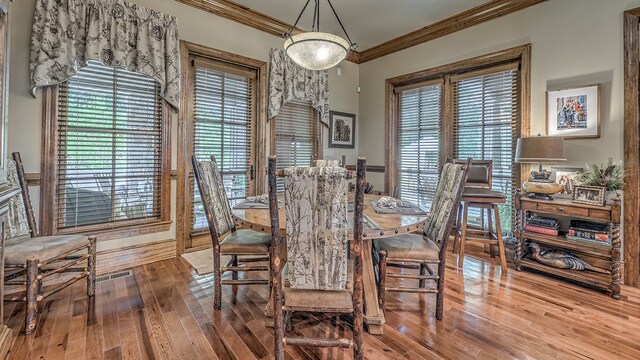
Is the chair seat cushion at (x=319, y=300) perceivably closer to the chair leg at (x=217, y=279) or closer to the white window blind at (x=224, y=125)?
the chair leg at (x=217, y=279)

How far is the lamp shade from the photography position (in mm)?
2648

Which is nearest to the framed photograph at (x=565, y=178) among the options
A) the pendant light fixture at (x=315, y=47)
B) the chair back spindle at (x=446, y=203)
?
the chair back spindle at (x=446, y=203)

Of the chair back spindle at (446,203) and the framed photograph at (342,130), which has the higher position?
the framed photograph at (342,130)

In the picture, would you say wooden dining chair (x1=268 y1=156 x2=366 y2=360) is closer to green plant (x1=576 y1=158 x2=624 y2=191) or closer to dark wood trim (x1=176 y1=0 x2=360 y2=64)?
green plant (x1=576 y1=158 x2=624 y2=191)

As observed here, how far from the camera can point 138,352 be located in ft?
5.51

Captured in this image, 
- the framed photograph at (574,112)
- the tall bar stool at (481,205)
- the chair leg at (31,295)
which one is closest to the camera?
the chair leg at (31,295)

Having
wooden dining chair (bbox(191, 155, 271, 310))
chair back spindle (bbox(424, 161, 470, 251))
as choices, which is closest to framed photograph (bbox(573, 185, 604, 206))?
chair back spindle (bbox(424, 161, 470, 251))

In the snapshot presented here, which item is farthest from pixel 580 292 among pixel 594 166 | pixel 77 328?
pixel 77 328

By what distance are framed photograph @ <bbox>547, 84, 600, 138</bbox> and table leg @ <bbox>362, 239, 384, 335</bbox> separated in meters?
2.48

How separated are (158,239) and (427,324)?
2.77m

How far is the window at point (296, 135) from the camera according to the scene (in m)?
4.16

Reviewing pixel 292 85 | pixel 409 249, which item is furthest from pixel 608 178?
pixel 292 85

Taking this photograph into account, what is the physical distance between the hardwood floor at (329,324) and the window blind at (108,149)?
70cm

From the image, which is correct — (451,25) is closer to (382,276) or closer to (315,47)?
(315,47)
